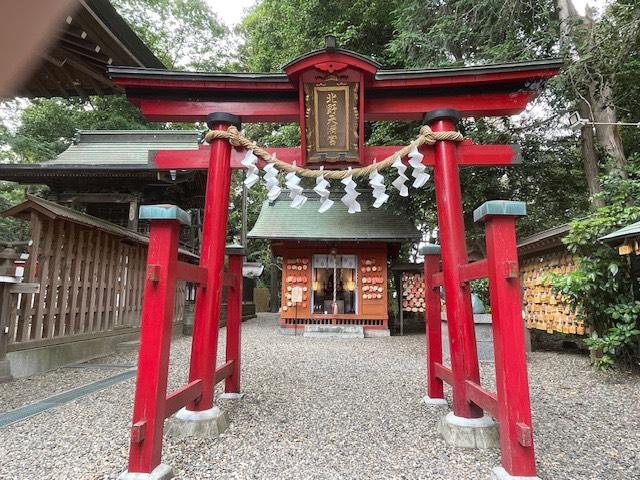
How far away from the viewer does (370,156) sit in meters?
4.23

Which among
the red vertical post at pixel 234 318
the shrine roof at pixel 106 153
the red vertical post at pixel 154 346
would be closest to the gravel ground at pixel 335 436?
the red vertical post at pixel 234 318

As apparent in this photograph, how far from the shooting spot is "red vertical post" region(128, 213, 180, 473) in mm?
2561

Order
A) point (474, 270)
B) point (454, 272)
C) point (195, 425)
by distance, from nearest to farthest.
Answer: point (474, 270) → point (195, 425) → point (454, 272)

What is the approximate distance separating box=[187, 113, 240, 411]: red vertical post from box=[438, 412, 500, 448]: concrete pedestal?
221 centimetres

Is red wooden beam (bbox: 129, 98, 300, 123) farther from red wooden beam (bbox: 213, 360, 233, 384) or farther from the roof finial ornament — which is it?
red wooden beam (bbox: 213, 360, 233, 384)

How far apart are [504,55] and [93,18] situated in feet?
26.6

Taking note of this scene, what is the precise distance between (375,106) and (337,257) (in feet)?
26.8

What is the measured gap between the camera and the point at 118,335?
25.7ft

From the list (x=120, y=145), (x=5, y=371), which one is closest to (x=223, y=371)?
(x=5, y=371)

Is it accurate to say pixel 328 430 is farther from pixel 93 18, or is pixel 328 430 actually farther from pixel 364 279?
pixel 364 279

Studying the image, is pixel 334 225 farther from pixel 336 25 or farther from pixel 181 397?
pixel 181 397

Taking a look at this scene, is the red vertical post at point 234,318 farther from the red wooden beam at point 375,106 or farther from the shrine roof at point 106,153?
the shrine roof at point 106,153

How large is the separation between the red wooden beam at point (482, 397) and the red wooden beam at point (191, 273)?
2.59 meters

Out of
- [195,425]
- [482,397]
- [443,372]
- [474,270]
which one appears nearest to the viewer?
[482,397]
